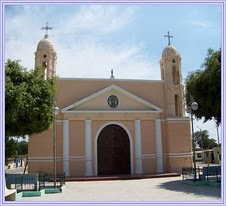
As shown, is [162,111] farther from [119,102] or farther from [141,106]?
[119,102]

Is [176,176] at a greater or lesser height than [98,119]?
lesser

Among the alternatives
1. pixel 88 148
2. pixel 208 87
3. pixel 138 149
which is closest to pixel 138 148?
pixel 138 149

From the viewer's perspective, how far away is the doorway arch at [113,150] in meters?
22.5

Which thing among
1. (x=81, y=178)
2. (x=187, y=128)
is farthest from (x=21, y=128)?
(x=187, y=128)

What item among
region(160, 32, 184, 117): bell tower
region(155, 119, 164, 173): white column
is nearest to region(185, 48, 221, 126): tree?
region(155, 119, 164, 173): white column

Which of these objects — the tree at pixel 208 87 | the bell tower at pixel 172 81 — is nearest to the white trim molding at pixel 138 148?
the bell tower at pixel 172 81

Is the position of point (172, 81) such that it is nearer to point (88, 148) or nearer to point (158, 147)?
point (158, 147)

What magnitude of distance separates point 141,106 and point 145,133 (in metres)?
2.03

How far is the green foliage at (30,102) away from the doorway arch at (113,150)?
679 cm

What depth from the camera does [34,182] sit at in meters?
14.2

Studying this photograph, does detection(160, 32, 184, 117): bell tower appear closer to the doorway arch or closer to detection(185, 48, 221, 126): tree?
the doorway arch

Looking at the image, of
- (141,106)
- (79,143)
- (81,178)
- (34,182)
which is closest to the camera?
(34,182)

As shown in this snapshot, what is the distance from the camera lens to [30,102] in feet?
48.3

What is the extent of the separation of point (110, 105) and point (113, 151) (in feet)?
10.9
